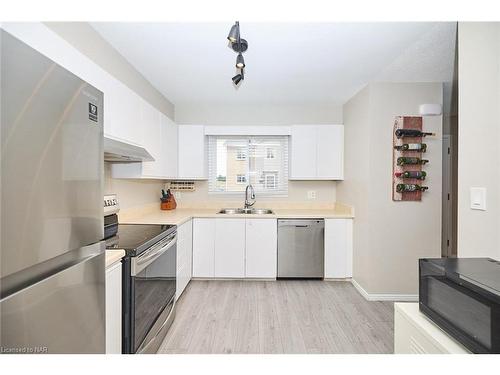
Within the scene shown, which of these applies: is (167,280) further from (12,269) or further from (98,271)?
(12,269)

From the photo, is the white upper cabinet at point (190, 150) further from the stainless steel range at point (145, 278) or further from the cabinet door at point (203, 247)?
the stainless steel range at point (145, 278)

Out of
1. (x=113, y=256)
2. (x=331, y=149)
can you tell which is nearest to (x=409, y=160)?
(x=331, y=149)

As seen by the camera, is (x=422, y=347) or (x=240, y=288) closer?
(x=422, y=347)

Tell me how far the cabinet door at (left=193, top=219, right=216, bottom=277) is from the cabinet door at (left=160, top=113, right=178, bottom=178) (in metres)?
0.72

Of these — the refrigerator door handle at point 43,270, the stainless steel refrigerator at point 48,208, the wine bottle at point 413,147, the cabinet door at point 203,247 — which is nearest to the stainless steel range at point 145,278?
the stainless steel refrigerator at point 48,208

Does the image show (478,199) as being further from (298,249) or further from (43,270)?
(298,249)

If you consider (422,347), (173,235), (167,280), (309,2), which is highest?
(309,2)

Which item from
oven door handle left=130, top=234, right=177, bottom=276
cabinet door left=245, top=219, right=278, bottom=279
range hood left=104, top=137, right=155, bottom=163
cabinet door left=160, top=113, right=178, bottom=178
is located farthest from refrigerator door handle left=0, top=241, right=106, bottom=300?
cabinet door left=245, top=219, right=278, bottom=279

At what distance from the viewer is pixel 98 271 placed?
38.4 inches

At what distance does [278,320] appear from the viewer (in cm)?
233

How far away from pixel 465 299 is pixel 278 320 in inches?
66.4

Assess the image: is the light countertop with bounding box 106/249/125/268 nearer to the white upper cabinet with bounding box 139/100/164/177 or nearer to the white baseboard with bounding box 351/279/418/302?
the white upper cabinet with bounding box 139/100/164/177

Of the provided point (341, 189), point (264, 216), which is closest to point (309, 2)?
point (264, 216)
